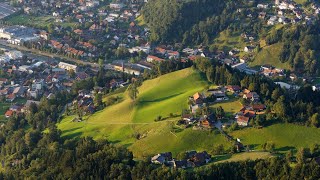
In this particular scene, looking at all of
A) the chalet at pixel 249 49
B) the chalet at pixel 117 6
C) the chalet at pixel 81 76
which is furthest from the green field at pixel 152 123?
the chalet at pixel 117 6

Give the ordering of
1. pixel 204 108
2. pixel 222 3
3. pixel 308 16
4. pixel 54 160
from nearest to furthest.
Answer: pixel 54 160 < pixel 204 108 < pixel 308 16 < pixel 222 3

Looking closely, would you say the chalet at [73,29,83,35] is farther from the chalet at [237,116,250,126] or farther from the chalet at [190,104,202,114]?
the chalet at [237,116,250,126]

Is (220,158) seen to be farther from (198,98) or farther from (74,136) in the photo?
(74,136)

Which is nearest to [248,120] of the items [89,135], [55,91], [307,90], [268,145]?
[268,145]

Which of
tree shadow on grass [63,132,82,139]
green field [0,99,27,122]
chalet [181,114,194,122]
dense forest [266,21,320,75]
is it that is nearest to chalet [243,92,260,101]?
chalet [181,114,194,122]

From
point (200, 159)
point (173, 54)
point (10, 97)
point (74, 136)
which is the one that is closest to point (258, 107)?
point (200, 159)

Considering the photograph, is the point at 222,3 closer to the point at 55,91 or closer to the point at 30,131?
the point at 55,91
